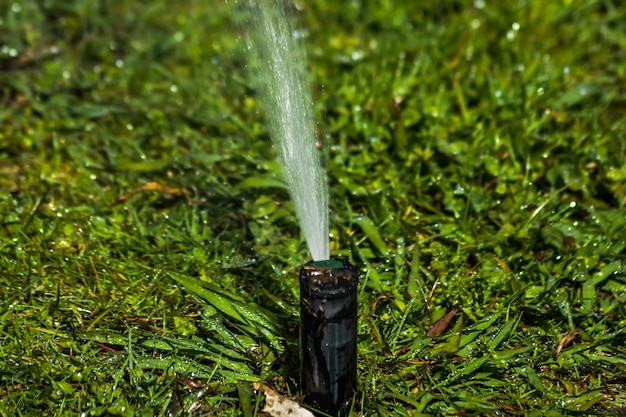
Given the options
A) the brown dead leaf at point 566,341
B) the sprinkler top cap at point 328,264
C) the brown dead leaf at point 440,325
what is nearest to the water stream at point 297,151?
the sprinkler top cap at point 328,264

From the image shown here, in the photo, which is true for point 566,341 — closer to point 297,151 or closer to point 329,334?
point 329,334

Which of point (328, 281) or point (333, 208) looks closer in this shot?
point (328, 281)

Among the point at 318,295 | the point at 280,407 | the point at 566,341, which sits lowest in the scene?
the point at 280,407

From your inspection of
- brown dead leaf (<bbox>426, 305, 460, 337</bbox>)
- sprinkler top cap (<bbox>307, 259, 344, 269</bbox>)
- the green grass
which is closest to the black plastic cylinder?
sprinkler top cap (<bbox>307, 259, 344, 269</bbox>)

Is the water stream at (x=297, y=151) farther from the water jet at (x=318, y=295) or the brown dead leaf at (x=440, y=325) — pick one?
the brown dead leaf at (x=440, y=325)

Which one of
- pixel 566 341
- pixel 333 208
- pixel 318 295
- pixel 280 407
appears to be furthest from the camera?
pixel 333 208

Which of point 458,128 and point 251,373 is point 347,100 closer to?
point 458,128

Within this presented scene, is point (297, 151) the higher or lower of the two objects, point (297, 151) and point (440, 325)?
the higher

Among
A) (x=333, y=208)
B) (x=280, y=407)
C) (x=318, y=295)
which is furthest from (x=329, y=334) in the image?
(x=333, y=208)
